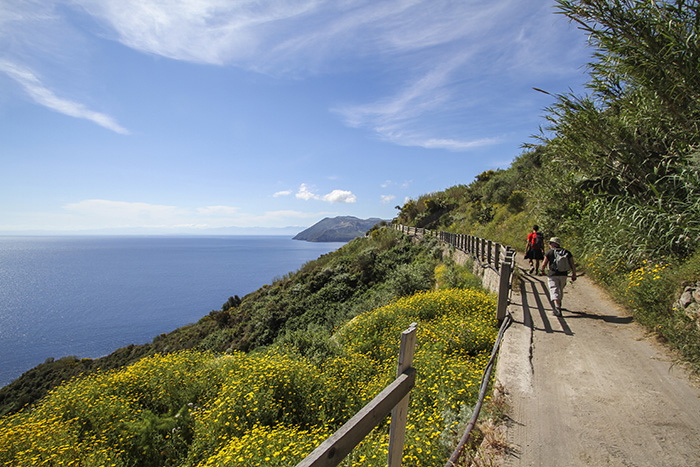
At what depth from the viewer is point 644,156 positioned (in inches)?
333

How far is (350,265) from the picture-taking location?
87.5ft

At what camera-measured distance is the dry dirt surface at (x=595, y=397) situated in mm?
3027

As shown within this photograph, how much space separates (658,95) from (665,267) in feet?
14.1

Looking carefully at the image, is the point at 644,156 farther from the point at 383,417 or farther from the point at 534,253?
the point at 383,417

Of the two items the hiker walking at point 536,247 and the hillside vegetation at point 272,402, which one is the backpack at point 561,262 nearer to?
the hillside vegetation at point 272,402

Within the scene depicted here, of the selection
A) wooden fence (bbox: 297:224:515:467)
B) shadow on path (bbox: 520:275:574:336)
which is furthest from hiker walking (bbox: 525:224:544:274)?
wooden fence (bbox: 297:224:515:467)

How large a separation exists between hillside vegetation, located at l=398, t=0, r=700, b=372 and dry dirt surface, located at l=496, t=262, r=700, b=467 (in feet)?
2.40

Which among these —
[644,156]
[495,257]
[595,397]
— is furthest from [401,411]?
[644,156]

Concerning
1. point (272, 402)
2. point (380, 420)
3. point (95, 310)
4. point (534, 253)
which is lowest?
point (95, 310)

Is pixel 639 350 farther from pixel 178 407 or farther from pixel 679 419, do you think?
pixel 178 407

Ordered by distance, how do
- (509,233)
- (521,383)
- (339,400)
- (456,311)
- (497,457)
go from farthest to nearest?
(509,233)
(456,311)
(339,400)
(521,383)
(497,457)

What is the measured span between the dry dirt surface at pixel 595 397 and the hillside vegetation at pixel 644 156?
732 mm

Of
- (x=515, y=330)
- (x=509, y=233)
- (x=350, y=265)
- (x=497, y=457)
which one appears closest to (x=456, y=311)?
(x=515, y=330)

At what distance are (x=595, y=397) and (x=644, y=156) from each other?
780 centimetres
